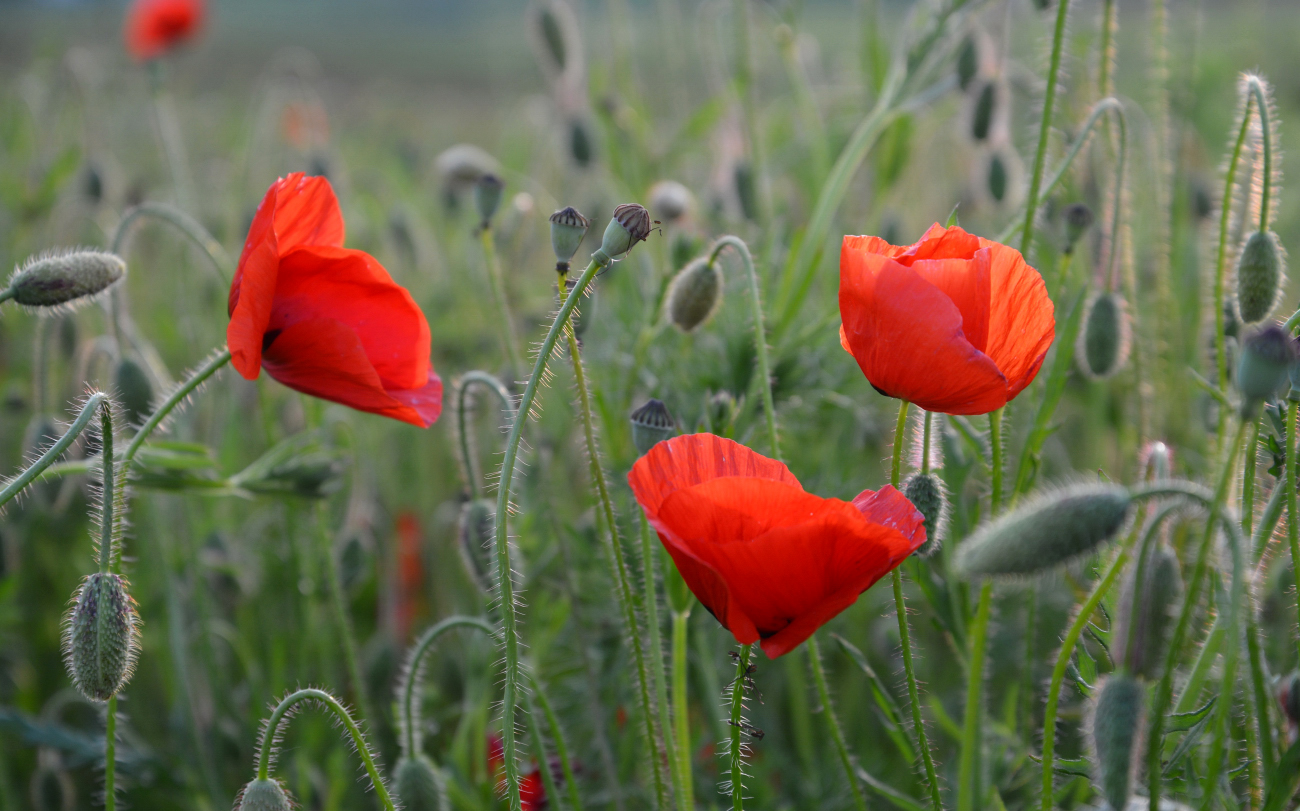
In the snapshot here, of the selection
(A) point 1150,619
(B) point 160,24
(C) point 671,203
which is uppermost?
(B) point 160,24

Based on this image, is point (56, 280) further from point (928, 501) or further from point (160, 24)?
point (160, 24)

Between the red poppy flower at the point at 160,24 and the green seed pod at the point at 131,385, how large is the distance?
87.1 inches

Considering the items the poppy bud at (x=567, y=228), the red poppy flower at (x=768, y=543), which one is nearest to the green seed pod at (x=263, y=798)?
the red poppy flower at (x=768, y=543)

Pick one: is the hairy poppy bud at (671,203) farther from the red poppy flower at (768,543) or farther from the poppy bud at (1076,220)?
the red poppy flower at (768,543)

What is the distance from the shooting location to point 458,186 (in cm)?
245

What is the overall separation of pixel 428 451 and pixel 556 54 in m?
1.02

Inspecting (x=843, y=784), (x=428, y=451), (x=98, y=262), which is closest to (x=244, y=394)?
(x=428, y=451)

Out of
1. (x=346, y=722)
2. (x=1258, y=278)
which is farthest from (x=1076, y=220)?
(x=346, y=722)

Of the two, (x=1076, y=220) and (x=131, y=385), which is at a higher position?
(x=1076, y=220)

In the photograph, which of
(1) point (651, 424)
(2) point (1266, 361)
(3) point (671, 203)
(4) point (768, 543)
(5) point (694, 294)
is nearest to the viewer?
(2) point (1266, 361)

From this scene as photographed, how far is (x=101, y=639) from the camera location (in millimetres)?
862

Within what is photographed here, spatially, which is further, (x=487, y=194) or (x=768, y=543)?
(x=487, y=194)

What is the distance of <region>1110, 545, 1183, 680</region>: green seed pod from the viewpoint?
0.68 meters

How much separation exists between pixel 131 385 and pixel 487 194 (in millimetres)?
597
